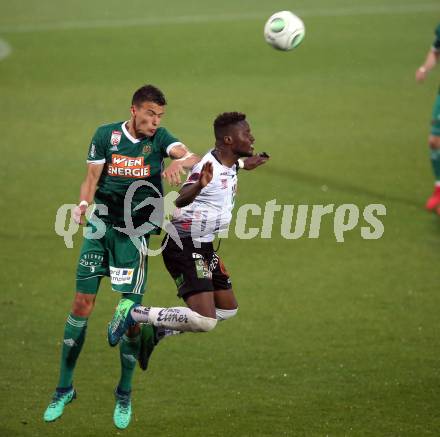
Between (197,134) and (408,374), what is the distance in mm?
10234

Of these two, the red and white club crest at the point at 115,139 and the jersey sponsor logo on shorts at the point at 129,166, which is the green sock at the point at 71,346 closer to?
the jersey sponsor logo on shorts at the point at 129,166

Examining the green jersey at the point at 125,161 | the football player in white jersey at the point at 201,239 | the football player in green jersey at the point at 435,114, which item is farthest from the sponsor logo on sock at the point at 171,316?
the football player in green jersey at the point at 435,114

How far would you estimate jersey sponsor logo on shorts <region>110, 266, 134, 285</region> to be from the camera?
34.0ft

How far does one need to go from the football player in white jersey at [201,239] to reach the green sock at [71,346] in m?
0.49

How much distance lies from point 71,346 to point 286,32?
550cm

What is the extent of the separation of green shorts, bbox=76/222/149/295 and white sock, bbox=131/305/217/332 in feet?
1.44

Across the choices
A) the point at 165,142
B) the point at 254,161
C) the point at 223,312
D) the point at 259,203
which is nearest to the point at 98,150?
the point at 165,142

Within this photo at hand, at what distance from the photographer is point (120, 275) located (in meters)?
10.4

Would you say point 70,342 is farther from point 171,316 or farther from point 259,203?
point 259,203

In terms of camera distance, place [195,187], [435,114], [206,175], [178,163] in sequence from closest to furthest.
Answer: [206,175]
[195,187]
[178,163]
[435,114]

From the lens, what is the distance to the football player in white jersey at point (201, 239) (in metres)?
9.89

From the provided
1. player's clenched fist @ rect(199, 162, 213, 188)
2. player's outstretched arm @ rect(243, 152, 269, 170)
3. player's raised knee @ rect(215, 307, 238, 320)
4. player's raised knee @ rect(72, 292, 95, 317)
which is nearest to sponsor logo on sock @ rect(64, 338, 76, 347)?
player's raised knee @ rect(72, 292, 95, 317)

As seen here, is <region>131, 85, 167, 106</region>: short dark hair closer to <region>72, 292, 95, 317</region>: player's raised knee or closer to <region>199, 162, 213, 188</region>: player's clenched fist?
<region>199, 162, 213, 188</region>: player's clenched fist

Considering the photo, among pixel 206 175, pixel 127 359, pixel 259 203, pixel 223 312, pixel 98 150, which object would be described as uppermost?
pixel 259 203
